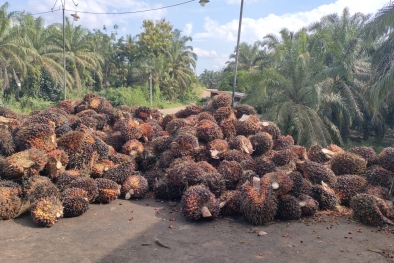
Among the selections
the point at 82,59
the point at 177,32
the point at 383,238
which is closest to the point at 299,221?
the point at 383,238

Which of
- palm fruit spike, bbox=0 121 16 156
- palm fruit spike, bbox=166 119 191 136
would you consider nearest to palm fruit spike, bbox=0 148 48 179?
palm fruit spike, bbox=0 121 16 156

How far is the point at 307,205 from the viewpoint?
16.7 feet

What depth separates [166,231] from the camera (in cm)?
464

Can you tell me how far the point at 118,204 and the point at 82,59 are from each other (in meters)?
22.7

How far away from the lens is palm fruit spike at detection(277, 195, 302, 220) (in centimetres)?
494

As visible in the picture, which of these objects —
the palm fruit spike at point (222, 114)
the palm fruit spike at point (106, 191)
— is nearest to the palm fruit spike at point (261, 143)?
the palm fruit spike at point (222, 114)

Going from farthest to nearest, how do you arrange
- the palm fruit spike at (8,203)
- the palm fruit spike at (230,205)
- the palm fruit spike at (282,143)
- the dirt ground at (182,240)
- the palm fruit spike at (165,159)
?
1. the palm fruit spike at (282,143)
2. the palm fruit spike at (165,159)
3. the palm fruit spike at (230,205)
4. the palm fruit spike at (8,203)
5. the dirt ground at (182,240)

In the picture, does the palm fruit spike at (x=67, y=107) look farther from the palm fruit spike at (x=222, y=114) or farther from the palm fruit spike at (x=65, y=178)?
the palm fruit spike at (x=222, y=114)

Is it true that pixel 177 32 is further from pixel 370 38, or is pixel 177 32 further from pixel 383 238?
pixel 383 238

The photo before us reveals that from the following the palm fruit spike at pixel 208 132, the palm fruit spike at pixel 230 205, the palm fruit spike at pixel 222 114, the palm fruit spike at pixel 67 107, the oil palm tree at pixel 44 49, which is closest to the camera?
the palm fruit spike at pixel 230 205

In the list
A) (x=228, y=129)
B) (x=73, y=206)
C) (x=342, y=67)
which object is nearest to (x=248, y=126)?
(x=228, y=129)

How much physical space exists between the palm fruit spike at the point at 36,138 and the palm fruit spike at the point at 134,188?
4.77ft

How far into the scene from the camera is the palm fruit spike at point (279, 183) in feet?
16.1

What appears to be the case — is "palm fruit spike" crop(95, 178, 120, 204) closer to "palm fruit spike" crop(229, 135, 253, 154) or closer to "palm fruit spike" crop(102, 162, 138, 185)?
"palm fruit spike" crop(102, 162, 138, 185)
